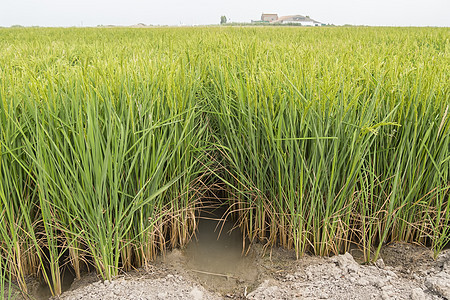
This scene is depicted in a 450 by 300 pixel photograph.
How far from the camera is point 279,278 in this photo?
4.34 feet

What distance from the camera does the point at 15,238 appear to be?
1.18 m

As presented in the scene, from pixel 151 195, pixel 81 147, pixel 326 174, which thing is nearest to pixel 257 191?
pixel 326 174

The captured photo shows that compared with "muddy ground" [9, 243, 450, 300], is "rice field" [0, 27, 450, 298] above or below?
above

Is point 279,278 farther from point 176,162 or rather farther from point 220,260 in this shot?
point 176,162

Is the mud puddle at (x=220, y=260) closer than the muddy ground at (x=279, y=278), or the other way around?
the muddy ground at (x=279, y=278)

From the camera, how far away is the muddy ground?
1.18 meters

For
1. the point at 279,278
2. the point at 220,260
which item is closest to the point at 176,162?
the point at 220,260

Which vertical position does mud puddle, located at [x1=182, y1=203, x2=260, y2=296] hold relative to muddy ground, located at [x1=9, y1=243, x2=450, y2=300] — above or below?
below

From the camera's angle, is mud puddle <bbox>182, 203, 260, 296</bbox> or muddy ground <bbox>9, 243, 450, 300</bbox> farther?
mud puddle <bbox>182, 203, 260, 296</bbox>

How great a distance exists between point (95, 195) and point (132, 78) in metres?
0.53

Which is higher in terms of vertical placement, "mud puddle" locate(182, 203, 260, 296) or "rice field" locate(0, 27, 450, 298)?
"rice field" locate(0, 27, 450, 298)

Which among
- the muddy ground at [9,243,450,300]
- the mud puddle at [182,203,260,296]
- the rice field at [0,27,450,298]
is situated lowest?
the mud puddle at [182,203,260,296]

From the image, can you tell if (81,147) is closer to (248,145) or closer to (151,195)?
(151,195)

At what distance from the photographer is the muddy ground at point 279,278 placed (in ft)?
3.86
